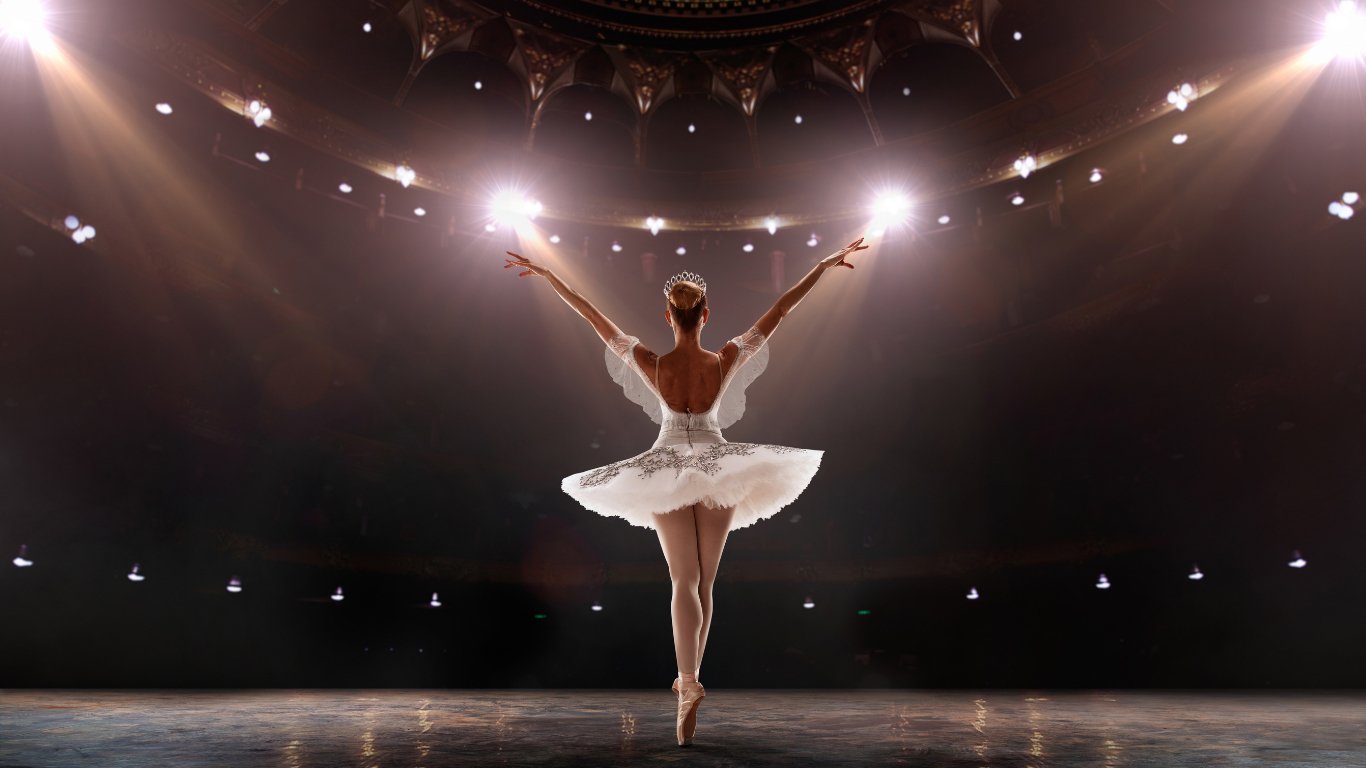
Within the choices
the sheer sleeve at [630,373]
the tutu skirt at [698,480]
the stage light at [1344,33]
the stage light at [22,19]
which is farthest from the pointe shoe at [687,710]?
the stage light at [1344,33]

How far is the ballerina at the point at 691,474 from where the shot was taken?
310cm

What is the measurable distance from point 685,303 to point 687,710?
180cm

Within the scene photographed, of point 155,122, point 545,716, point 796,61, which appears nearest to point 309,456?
point 155,122

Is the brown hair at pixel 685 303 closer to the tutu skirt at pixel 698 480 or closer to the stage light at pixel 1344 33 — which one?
the tutu skirt at pixel 698 480

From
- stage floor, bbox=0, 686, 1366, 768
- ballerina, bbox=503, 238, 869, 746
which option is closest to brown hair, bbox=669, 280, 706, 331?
ballerina, bbox=503, 238, 869, 746

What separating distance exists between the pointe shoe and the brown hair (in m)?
1.61

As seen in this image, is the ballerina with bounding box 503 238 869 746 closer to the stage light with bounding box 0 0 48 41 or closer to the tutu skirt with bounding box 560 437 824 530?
the tutu skirt with bounding box 560 437 824 530

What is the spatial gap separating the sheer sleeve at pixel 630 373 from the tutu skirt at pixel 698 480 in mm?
383

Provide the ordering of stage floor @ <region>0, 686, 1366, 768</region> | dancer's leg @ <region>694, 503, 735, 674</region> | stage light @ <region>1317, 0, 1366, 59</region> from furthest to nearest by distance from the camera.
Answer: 1. stage light @ <region>1317, 0, 1366, 59</region>
2. dancer's leg @ <region>694, 503, 735, 674</region>
3. stage floor @ <region>0, 686, 1366, 768</region>

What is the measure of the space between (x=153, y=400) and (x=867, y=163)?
1186 cm

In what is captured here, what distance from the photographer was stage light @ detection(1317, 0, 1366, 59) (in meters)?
9.16

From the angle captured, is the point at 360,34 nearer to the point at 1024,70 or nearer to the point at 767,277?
the point at 767,277

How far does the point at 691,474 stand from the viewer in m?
3.11

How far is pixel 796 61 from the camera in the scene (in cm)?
1266
